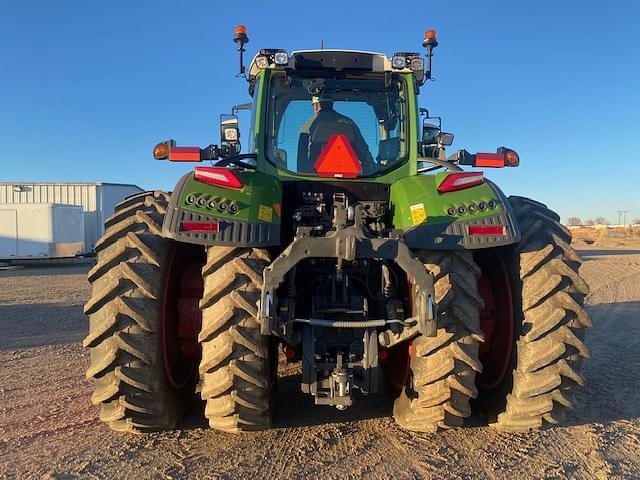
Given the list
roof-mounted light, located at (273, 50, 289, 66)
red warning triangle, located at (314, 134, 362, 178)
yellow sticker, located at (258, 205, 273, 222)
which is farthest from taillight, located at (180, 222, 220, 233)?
roof-mounted light, located at (273, 50, 289, 66)

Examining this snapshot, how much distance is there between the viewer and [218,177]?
122 inches

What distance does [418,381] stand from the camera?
295 cm

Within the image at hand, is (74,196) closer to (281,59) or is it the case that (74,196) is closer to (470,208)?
(281,59)

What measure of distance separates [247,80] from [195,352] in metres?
2.61

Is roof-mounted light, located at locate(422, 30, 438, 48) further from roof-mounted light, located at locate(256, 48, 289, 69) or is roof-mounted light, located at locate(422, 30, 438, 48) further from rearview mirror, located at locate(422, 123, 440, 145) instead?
roof-mounted light, located at locate(256, 48, 289, 69)

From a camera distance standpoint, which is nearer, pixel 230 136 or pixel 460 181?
pixel 460 181

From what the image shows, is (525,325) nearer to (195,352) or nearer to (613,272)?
(195,352)

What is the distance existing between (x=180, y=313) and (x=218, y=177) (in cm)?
100

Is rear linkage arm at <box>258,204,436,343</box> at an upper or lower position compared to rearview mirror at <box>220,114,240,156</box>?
lower

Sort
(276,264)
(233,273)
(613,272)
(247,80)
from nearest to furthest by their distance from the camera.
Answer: (276,264), (233,273), (247,80), (613,272)

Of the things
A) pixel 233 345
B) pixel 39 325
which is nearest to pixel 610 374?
pixel 233 345

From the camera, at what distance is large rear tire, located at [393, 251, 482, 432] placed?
2877 mm

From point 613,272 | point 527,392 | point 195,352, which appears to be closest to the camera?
point 527,392

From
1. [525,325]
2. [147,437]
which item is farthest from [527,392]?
[147,437]
